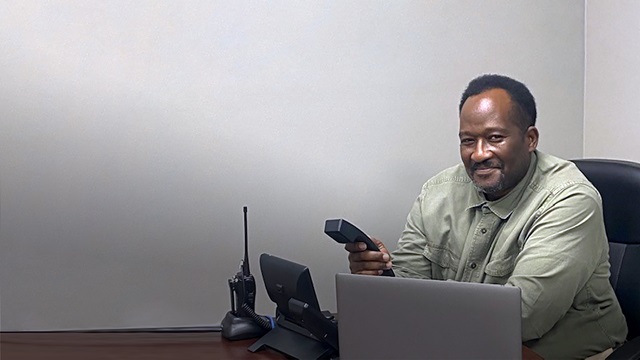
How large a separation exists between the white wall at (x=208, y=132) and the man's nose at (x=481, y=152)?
0.58m

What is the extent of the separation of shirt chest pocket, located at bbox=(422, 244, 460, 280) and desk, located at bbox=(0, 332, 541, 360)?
20.3 inches

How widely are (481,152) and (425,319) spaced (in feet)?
2.48

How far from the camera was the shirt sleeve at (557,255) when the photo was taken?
5.22ft

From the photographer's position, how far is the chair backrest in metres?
1.80

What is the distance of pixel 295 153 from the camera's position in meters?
2.32

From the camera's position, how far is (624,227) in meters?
1.83

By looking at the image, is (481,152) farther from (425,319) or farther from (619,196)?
(425,319)

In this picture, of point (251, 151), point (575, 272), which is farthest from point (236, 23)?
point (575, 272)

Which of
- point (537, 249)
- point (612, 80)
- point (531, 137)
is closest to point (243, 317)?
point (537, 249)

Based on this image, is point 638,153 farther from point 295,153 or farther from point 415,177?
point 295,153

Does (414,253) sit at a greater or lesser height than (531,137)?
lesser

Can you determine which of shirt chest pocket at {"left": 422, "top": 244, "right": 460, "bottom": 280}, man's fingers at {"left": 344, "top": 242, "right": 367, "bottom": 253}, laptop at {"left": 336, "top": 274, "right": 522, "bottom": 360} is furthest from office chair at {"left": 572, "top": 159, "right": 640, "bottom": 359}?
laptop at {"left": 336, "top": 274, "right": 522, "bottom": 360}

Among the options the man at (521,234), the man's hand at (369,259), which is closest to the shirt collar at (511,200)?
the man at (521,234)

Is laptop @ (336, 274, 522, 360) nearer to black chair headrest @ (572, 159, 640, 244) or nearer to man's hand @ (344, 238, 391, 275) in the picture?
man's hand @ (344, 238, 391, 275)
